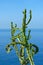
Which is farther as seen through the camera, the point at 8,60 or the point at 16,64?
the point at 8,60

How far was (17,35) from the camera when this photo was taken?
2.01 m

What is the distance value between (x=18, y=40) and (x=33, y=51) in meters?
0.14

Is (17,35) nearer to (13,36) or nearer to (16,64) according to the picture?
(13,36)

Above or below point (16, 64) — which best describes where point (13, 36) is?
above

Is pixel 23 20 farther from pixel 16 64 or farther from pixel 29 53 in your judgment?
pixel 16 64

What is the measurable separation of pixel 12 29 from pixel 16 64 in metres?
20.9

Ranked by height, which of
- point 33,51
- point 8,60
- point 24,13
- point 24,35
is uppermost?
point 24,13

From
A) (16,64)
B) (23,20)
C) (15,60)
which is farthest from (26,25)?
(15,60)

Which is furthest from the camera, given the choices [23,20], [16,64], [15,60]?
[15,60]

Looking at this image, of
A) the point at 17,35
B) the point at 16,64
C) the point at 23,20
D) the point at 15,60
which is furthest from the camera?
the point at 15,60

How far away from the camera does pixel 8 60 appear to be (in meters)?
25.2

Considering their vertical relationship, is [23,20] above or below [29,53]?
above

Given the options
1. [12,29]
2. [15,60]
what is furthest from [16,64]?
[12,29]

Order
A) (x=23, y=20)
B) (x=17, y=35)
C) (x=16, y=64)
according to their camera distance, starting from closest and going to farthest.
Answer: (x=23, y=20) → (x=17, y=35) → (x=16, y=64)
